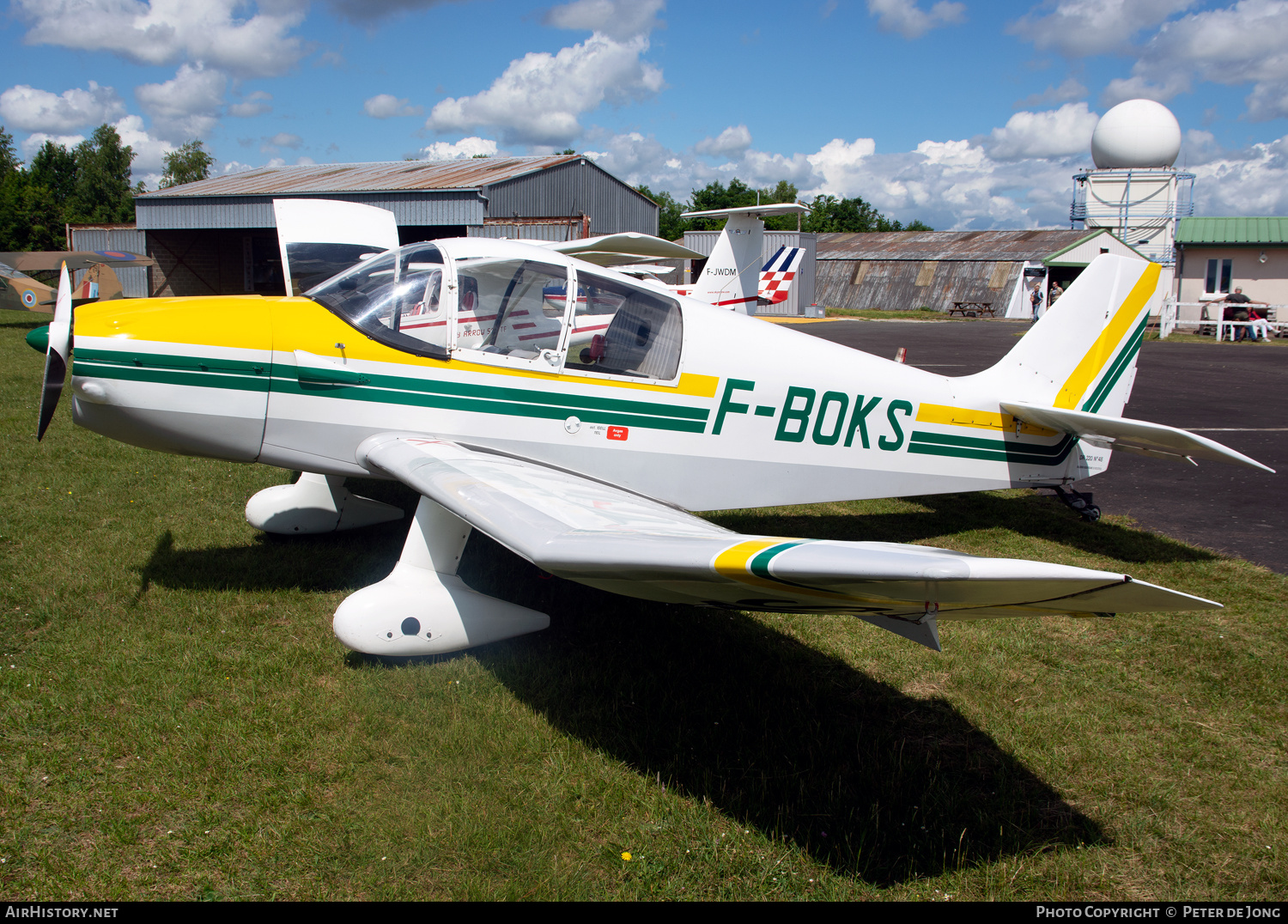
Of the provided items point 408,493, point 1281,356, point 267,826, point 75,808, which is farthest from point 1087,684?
point 1281,356

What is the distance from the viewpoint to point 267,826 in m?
2.92

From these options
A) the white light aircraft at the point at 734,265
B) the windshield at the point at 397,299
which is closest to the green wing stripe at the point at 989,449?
the windshield at the point at 397,299

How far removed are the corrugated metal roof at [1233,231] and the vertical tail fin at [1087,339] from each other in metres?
36.6

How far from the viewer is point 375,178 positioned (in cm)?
3003

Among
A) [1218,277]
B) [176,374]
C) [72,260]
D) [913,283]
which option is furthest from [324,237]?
[913,283]

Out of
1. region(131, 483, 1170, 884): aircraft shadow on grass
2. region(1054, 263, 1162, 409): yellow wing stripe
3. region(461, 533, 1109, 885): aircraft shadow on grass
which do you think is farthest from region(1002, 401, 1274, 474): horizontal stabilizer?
region(131, 483, 1170, 884): aircraft shadow on grass

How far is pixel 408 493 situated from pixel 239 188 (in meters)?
30.9

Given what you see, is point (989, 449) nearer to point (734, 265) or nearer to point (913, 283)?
point (734, 265)

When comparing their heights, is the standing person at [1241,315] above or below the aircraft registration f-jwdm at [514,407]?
above

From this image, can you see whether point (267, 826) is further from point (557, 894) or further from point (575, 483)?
point (575, 483)

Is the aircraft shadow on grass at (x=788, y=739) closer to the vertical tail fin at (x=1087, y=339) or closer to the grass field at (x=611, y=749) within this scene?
the grass field at (x=611, y=749)

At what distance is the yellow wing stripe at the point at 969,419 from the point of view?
5.43m

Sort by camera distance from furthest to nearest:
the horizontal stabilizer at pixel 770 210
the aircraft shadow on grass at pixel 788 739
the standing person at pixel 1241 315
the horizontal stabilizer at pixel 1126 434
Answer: the standing person at pixel 1241 315 < the horizontal stabilizer at pixel 770 210 < the horizontal stabilizer at pixel 1126 434 < the aircraft shadow on grass at pixel 788 739

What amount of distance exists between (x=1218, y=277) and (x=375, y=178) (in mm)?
36375
